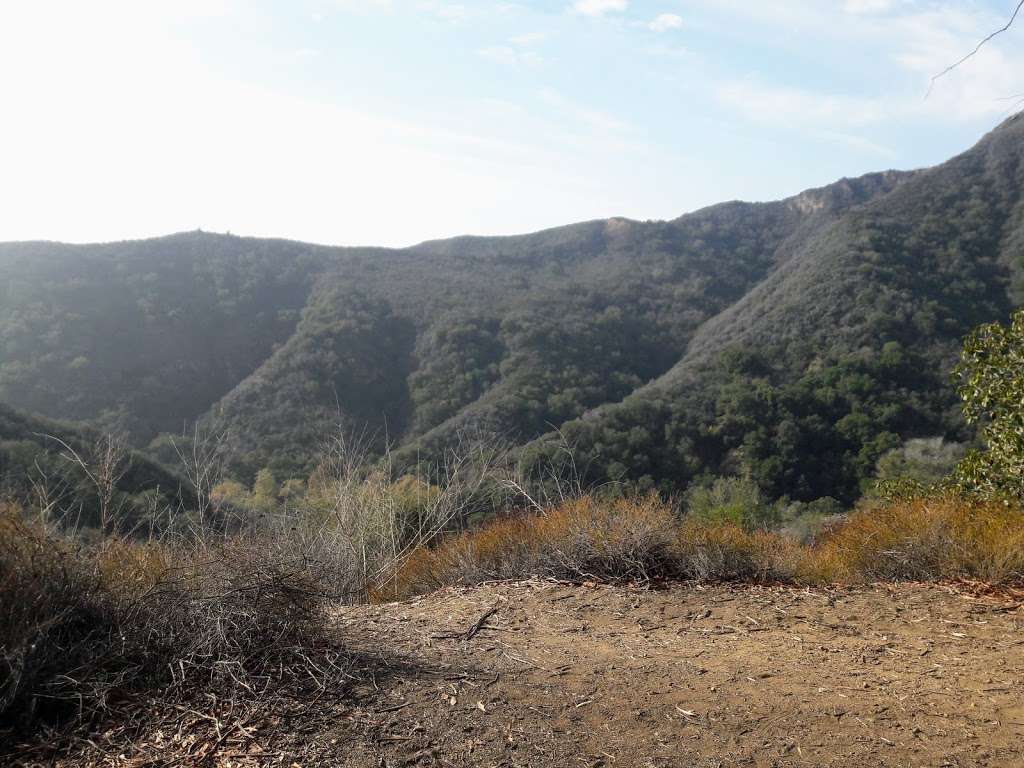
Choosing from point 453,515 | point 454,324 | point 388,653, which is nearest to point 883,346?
point 454,324

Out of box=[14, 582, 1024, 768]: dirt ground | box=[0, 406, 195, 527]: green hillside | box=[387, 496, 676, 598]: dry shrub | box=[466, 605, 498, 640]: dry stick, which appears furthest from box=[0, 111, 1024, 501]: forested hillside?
box=[14, 582, 1024, 768]: dirt ground

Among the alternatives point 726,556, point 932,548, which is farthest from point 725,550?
point 932,548

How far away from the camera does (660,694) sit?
11.2ft

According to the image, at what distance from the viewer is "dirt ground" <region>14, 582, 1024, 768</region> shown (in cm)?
293

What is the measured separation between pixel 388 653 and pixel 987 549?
3896 millimetres

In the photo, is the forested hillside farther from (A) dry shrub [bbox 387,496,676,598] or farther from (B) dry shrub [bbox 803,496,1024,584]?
(B) dry shrub [bbox 803,496,1024,584]

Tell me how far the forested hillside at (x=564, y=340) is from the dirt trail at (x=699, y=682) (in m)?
8.86

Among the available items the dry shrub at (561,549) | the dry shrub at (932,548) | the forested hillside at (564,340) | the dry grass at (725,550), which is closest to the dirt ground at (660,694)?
the dry shrub at (932,548)

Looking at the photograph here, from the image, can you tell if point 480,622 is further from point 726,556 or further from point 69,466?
point 69,466

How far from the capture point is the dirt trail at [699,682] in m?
2.93

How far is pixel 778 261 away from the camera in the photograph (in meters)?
45.2

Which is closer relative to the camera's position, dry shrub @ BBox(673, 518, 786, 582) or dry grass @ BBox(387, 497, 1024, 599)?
dry grass @ BBox(387, 497, 1024, 599)

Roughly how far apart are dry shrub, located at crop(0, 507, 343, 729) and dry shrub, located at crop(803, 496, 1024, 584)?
11.8 ft

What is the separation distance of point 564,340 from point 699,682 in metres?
29.0
